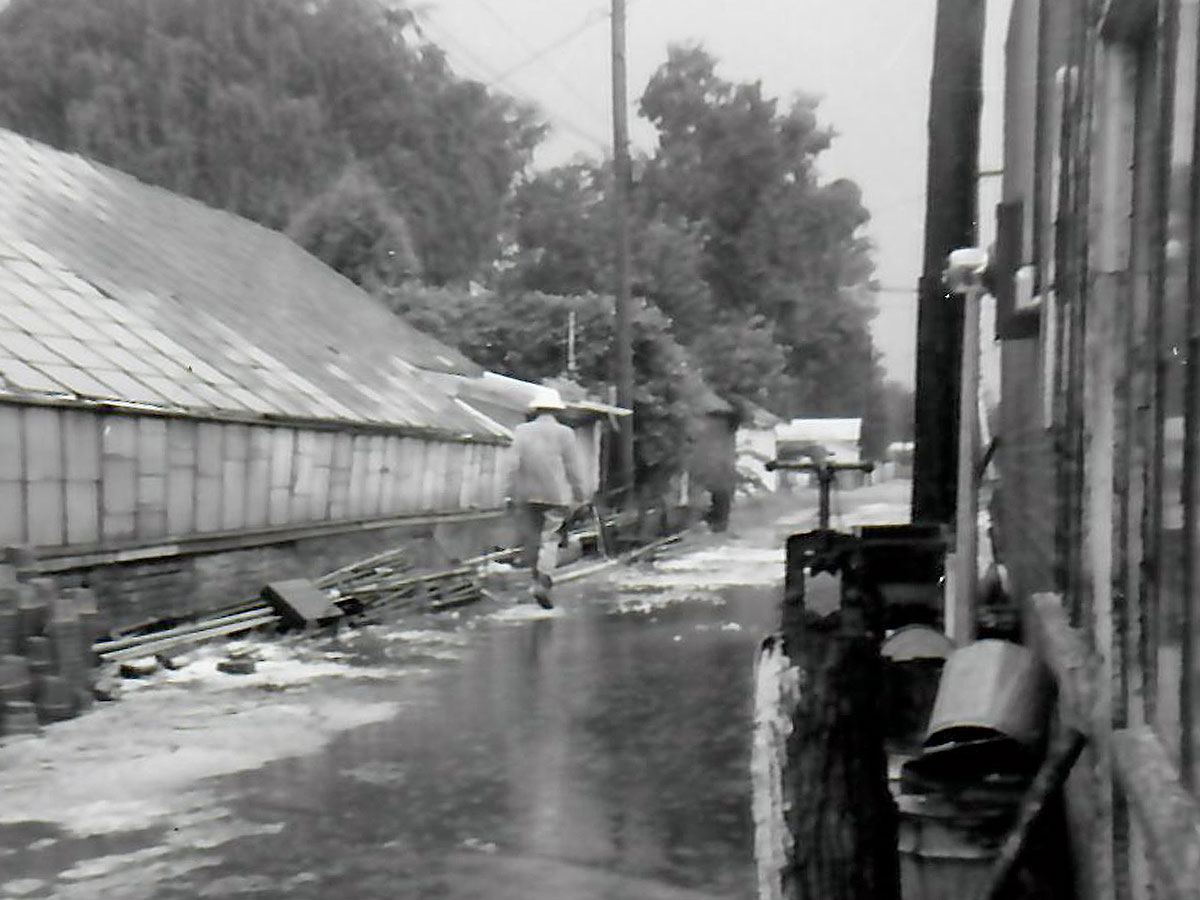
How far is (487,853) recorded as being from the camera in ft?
21.2

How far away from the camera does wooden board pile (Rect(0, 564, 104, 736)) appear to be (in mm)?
9188

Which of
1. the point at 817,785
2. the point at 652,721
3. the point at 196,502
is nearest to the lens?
the point at 817,785

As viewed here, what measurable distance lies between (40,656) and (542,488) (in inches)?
299

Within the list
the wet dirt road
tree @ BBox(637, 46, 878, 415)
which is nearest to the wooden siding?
the wet dirt road

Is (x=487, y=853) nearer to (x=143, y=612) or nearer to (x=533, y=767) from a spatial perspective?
(x=533, y=767)

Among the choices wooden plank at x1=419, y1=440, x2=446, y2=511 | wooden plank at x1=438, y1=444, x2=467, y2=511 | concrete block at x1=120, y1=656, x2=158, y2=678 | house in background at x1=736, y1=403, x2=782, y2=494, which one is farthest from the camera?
house in background at x1=736, y1=403, x2=782, y2=494

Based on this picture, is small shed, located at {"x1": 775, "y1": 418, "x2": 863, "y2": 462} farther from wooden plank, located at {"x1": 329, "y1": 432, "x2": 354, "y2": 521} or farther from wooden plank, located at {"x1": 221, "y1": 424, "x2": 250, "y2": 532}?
wooden plank, located at {"x1": 221, "y1": 424, "x2": 250, "y2": 532}

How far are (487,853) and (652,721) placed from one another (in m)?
3.22

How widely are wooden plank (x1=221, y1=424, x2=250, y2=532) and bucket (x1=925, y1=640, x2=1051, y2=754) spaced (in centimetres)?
1195

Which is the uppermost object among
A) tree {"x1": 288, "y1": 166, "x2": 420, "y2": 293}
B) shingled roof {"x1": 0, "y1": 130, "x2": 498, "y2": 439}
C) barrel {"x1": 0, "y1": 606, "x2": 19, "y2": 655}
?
tree {"x1": 288, "y1": 166, "x2": 420, "y2": 293}

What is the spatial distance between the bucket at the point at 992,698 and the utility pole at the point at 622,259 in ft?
72.1

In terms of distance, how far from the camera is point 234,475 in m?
16.8

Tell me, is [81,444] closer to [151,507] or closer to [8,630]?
[151,507]

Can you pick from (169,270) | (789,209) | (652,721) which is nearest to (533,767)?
(652,721)
